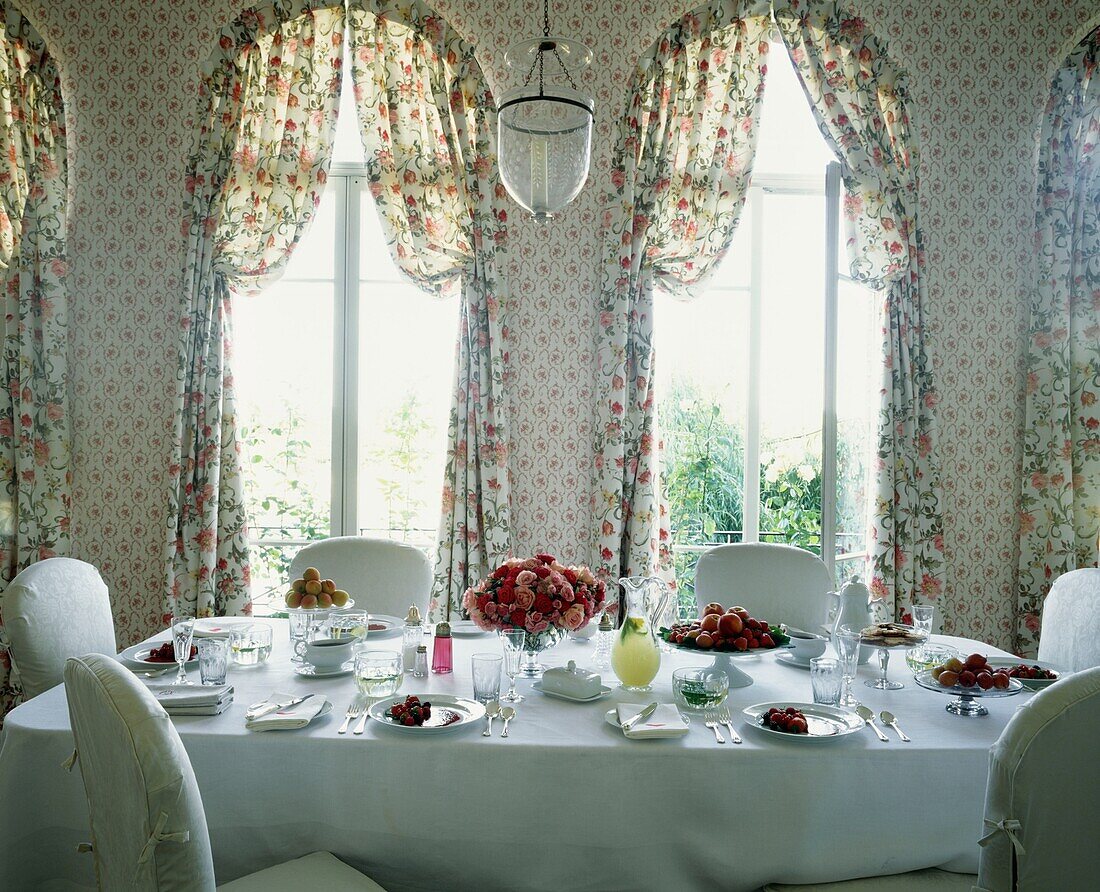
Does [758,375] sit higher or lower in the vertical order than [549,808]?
higher

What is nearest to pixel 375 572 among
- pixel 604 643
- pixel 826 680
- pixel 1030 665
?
pixel 604 643

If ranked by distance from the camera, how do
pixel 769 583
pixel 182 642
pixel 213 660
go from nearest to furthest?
pixel 213 660, pixel 182 642, pixel 769 583

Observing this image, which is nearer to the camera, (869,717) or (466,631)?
(869,717)

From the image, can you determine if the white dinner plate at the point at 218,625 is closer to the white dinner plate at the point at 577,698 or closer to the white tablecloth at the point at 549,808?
the white tablecloth at the point at 549,808

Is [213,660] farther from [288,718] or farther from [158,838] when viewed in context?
[158,838]

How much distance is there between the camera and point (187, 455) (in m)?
3.77

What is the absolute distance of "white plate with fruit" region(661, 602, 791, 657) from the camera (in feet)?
6.56

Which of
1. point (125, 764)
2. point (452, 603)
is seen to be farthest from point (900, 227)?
point (125, 764)

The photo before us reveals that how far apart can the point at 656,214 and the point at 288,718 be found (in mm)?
2803

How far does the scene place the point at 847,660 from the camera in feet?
6.11

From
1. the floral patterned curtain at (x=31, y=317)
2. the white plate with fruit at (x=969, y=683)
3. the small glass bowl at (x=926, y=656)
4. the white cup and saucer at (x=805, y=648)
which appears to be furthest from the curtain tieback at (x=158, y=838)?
the floral patterned curtain at (x=31, y=317)

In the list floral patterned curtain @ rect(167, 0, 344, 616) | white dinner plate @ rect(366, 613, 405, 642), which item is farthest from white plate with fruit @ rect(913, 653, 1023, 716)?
floral patterned curtain @ rect(167, 0, 344, 616)

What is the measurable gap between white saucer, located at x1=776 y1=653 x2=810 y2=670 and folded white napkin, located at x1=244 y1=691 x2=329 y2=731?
1183mm

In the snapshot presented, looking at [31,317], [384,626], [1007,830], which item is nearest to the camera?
[1007,830]
